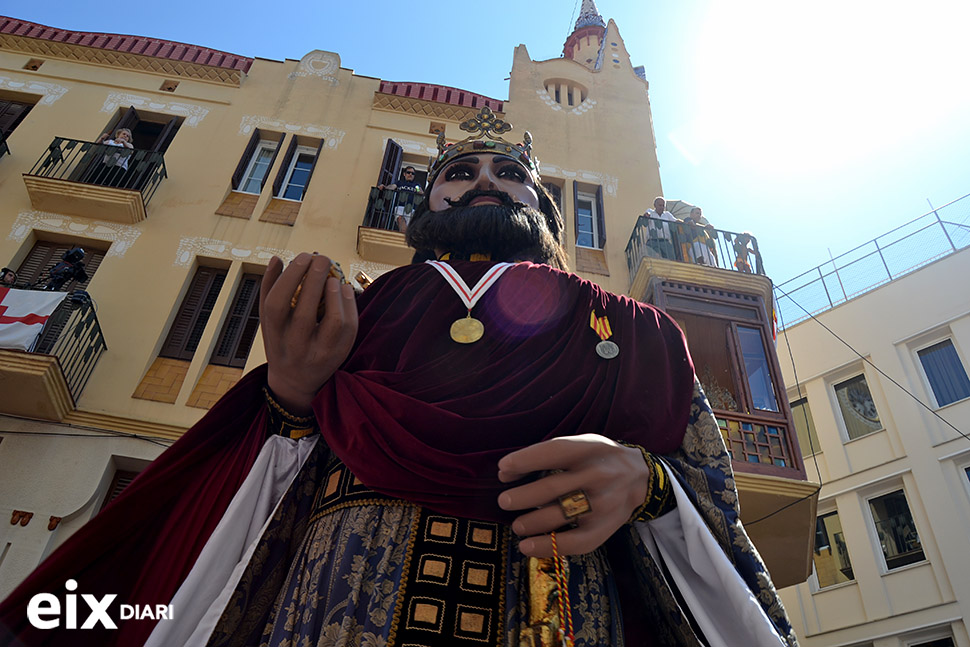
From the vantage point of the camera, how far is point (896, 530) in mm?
12969

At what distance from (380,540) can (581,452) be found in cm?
64

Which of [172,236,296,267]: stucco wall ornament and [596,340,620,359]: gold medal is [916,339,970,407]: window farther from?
[596,340,620,359]: gold medal

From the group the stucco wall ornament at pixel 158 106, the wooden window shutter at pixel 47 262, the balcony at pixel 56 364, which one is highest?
the stucco wall ornament at pixel 158 106

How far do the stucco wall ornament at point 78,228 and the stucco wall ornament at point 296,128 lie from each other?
107 inches

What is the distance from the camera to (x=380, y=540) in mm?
1906

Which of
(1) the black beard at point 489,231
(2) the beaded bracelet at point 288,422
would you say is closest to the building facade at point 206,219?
(1) the black beard at point 489,231

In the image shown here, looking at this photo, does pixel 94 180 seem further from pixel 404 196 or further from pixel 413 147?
pixel 413 147

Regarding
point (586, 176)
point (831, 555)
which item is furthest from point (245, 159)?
point (831, 555)

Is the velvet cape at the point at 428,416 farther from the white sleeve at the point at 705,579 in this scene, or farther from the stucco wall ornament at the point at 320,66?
the stucco wall ornament at the point at 320,66

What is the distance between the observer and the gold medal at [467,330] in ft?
7.20

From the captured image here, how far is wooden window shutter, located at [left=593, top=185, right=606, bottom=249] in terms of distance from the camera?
10.3 m

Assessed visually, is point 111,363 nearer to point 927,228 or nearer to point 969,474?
point 969,474

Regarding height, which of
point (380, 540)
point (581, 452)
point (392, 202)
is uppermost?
point (392, 202)

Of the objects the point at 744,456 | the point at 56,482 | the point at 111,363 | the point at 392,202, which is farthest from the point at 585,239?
the point at 56,482
